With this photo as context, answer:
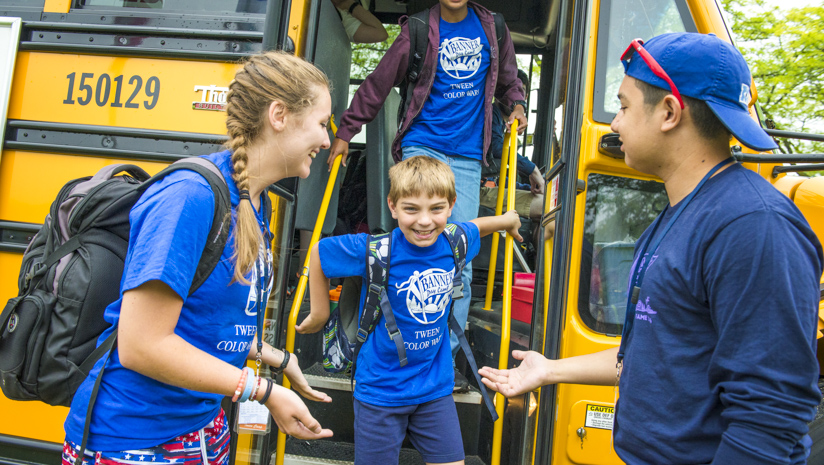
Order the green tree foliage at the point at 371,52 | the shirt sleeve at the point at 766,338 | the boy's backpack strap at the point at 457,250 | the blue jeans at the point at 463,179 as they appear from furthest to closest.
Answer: the green tree foliage at the point at 371,52, the blue jeans at the point at 463,179, the boy's backpack strap at the point at 457,250, the shirt sleeve at the point at 766,338

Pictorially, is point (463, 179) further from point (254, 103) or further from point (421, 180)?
point (254, 103)

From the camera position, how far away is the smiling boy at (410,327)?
1887mm

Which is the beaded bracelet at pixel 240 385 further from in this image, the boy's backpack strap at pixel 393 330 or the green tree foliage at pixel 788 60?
the green tree foliage at pixel 788 60

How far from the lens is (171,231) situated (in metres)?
1.00

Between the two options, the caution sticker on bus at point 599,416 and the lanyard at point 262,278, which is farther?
the caution sticker on bus at point 599,416

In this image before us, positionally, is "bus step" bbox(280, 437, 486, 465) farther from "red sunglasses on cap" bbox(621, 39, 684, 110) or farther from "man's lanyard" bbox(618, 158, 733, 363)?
"red sunglasses on cap" bbox(621, 39, 684, 110)

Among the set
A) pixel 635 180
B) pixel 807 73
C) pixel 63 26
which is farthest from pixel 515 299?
pixel 807 73

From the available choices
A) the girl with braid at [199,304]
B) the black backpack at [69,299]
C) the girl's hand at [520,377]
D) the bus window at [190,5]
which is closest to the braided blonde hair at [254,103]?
the girl with braid at [199,304]

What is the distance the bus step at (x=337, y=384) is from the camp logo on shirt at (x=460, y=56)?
5.08ft

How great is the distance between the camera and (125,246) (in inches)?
50.3

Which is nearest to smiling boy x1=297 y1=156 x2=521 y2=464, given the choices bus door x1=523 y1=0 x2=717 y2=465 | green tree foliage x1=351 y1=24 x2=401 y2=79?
bus door x1=523 y1=0 x2=717 y2=465

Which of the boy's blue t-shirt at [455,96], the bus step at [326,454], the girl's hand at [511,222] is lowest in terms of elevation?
the bus step at [326,454]

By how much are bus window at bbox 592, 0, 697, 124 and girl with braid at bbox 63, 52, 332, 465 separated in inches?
43.9

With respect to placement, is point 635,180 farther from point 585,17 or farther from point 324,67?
point 324,67
